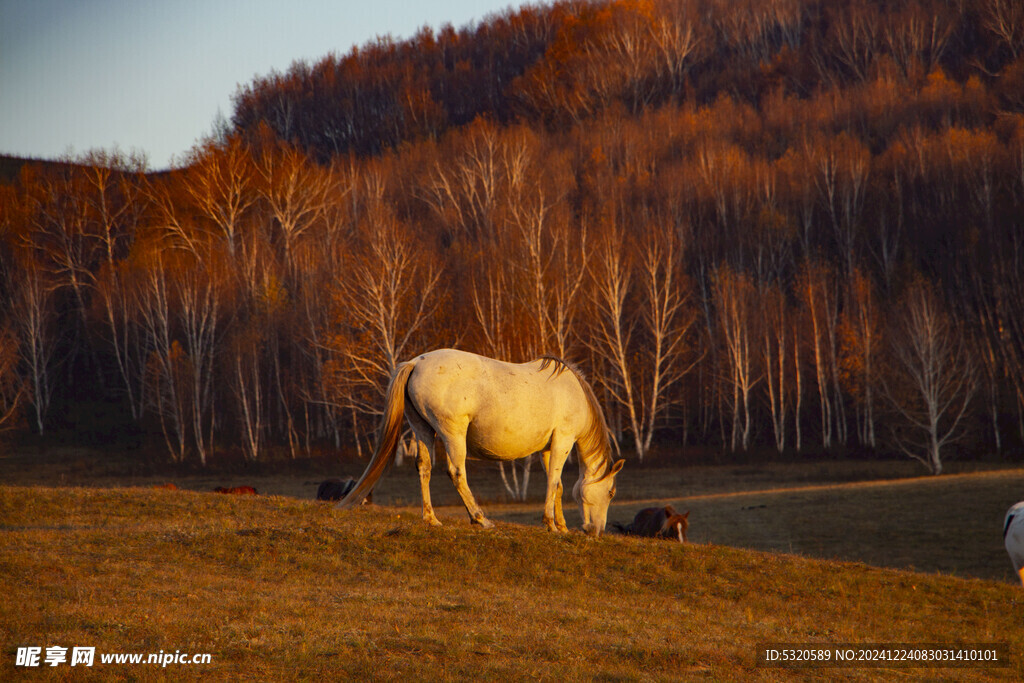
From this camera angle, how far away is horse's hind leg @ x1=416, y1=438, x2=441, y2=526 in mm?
12000

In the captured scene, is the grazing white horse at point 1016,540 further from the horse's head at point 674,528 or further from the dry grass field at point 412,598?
the horse's head at point 674,528

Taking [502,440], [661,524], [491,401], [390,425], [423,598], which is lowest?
[661,524]

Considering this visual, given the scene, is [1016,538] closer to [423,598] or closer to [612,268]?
[423,598]

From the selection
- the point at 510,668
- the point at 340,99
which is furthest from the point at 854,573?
the point at 340,99

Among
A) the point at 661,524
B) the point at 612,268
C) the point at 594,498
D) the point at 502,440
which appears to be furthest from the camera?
the point at 612,268

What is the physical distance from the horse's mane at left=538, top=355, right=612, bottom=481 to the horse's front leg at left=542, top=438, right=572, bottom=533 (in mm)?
642

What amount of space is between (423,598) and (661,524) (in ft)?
40.8

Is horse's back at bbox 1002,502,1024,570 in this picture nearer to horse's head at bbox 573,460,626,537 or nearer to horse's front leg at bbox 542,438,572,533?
horse's head at bbox 573,460,626,537

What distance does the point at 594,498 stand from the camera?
13.6 meters

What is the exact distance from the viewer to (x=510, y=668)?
22.7ft

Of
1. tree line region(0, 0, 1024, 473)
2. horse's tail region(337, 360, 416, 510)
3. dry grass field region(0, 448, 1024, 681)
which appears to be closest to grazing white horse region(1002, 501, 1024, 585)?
dry grass field region(0, 448, 1024, 681)

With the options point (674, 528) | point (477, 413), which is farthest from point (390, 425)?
point (674, 528)

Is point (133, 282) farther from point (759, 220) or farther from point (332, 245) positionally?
point (759, 220)

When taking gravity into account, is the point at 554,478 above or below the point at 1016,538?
above
